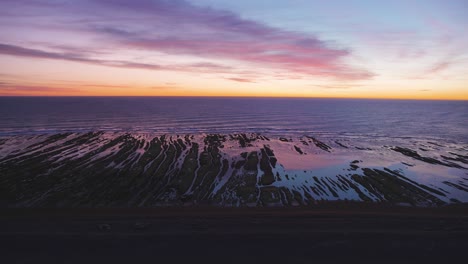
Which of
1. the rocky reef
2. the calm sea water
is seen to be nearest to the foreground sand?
the rocky reef

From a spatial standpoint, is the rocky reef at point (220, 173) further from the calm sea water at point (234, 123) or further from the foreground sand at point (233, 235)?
the calm sea water at point (234, 123)

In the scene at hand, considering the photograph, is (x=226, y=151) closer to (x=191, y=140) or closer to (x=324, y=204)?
(x=191, y=140)

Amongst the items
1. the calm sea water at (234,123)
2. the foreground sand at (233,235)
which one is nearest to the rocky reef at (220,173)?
the foreground sand at (233,235)

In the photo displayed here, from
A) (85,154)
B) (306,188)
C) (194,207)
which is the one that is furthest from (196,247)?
(85,154)

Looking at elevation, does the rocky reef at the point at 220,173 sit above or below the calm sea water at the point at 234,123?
below

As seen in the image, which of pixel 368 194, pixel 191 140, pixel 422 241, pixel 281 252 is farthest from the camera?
pixel 191 140

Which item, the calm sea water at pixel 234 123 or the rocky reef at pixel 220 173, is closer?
the rocky reef at pixel 220 173
